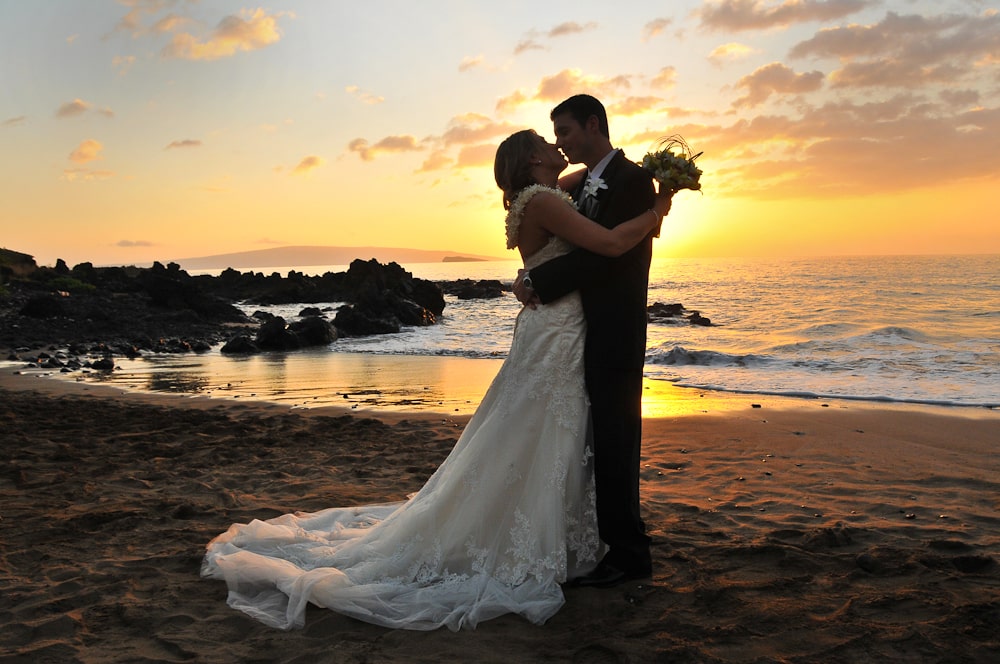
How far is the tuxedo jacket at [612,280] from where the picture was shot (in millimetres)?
3777

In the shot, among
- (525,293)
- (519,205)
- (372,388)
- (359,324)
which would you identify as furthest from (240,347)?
(519,205)

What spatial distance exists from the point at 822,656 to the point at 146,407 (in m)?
9.51

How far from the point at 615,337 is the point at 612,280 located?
1.00 ft

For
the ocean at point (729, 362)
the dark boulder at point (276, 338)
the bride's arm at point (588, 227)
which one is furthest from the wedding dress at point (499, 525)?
the dark boulder at point (276, 338)

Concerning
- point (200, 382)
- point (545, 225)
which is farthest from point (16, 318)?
point (545, 225)

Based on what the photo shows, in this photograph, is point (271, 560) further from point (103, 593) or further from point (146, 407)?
point (146, 407)

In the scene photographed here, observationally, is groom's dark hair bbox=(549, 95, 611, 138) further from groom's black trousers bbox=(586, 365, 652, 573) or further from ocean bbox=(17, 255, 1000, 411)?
ocean bbox=(17, 255, 1000, 411)

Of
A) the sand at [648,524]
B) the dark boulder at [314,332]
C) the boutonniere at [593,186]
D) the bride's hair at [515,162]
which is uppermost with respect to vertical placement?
the bride's hair at [515,162]

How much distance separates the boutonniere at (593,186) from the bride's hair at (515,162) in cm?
32

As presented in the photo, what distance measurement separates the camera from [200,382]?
42.5ft

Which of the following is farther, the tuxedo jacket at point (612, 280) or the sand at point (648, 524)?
the tuxedo jacket at point (612, 280)

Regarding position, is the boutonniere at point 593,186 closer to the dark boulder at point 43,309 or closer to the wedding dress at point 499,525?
the wedding dress at point 499,525

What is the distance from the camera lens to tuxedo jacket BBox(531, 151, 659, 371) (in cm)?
378

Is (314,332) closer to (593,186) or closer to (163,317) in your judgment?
(163,317)
